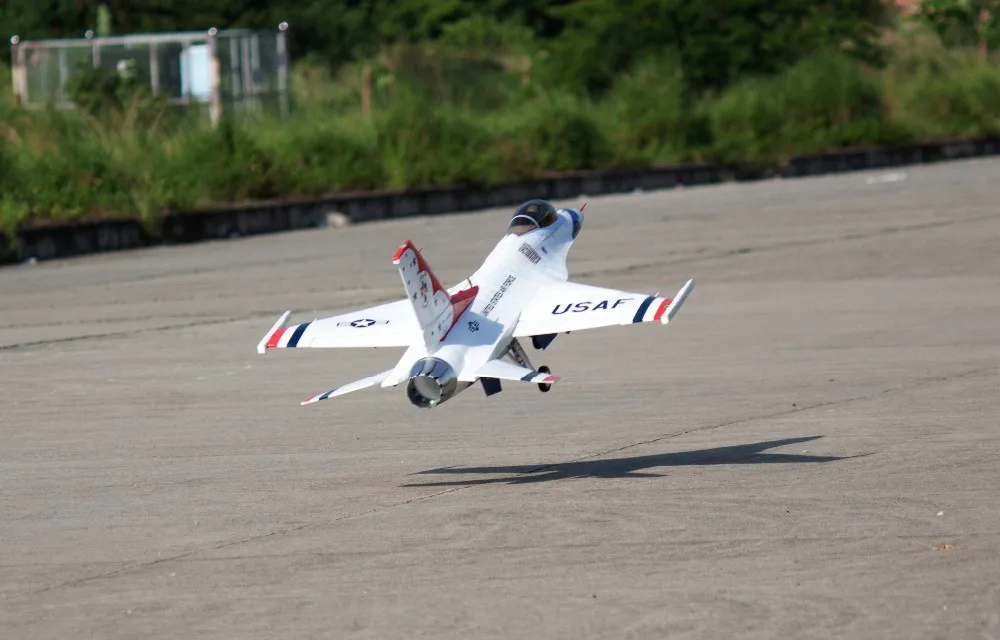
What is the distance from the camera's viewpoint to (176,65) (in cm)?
3819

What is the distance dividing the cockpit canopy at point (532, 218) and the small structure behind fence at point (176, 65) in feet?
89.5

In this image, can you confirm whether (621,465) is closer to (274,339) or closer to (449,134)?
(274,339)

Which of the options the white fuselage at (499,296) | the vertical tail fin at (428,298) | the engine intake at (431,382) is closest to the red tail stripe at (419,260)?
the vertical tail fin at (428,298)

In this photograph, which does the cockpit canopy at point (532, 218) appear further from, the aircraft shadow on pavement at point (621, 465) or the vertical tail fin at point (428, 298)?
the aircraft shadow on pavement at point (621, 465)

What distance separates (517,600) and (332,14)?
1966 inches

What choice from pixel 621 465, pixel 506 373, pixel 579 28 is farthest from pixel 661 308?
pixel 579 28

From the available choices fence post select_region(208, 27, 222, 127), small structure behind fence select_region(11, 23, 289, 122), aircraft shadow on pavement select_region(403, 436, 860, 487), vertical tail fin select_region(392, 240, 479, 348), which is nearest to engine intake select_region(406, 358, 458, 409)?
vertical tail fin select_region(392, 240, 479, 348)

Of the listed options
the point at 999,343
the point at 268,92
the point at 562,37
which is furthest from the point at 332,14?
the point at 999,343

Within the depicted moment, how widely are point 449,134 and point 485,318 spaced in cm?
2180

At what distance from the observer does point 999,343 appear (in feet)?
46.5

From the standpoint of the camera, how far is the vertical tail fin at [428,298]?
8875 mm

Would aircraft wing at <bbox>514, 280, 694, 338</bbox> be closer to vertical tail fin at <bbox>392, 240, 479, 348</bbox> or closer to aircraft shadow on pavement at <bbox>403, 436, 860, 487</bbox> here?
vertical tail fin at <bbox>392, 240, 479, 348</bbox>

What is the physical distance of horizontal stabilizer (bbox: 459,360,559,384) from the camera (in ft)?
29.6

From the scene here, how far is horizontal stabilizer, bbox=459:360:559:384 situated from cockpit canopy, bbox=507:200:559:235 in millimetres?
1211
